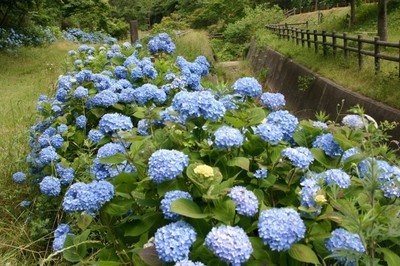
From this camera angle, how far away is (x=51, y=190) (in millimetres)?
2834

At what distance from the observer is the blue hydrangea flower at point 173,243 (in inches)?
50.6

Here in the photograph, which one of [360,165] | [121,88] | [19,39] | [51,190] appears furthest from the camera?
[19,39]

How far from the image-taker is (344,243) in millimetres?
1323

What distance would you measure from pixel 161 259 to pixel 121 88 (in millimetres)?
2533

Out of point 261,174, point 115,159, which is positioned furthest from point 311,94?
point 115,159

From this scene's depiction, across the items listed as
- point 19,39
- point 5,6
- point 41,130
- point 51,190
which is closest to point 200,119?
point 51,190

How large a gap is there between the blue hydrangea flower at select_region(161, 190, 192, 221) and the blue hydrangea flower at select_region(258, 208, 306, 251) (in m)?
0.31

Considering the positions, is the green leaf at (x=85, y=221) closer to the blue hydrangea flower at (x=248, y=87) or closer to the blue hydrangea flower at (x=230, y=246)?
the blue hydrangea flower at (x=230, y=246)

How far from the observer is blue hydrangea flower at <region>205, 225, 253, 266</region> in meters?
1.22

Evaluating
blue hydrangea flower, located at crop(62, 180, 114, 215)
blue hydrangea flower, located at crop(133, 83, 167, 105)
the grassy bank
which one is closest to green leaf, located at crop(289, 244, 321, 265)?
blue hydrangea flower, located at crop(62, 180, 114, 215)

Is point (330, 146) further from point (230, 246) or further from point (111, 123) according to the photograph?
point (111, 123)

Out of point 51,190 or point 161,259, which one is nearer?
point 161,259

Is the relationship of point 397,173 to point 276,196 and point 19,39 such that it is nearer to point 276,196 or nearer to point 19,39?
point 276,196

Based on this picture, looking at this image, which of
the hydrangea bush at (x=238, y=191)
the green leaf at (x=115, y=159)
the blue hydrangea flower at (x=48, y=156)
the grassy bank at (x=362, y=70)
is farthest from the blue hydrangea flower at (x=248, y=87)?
the grassy bank at (x=362, y=70)
